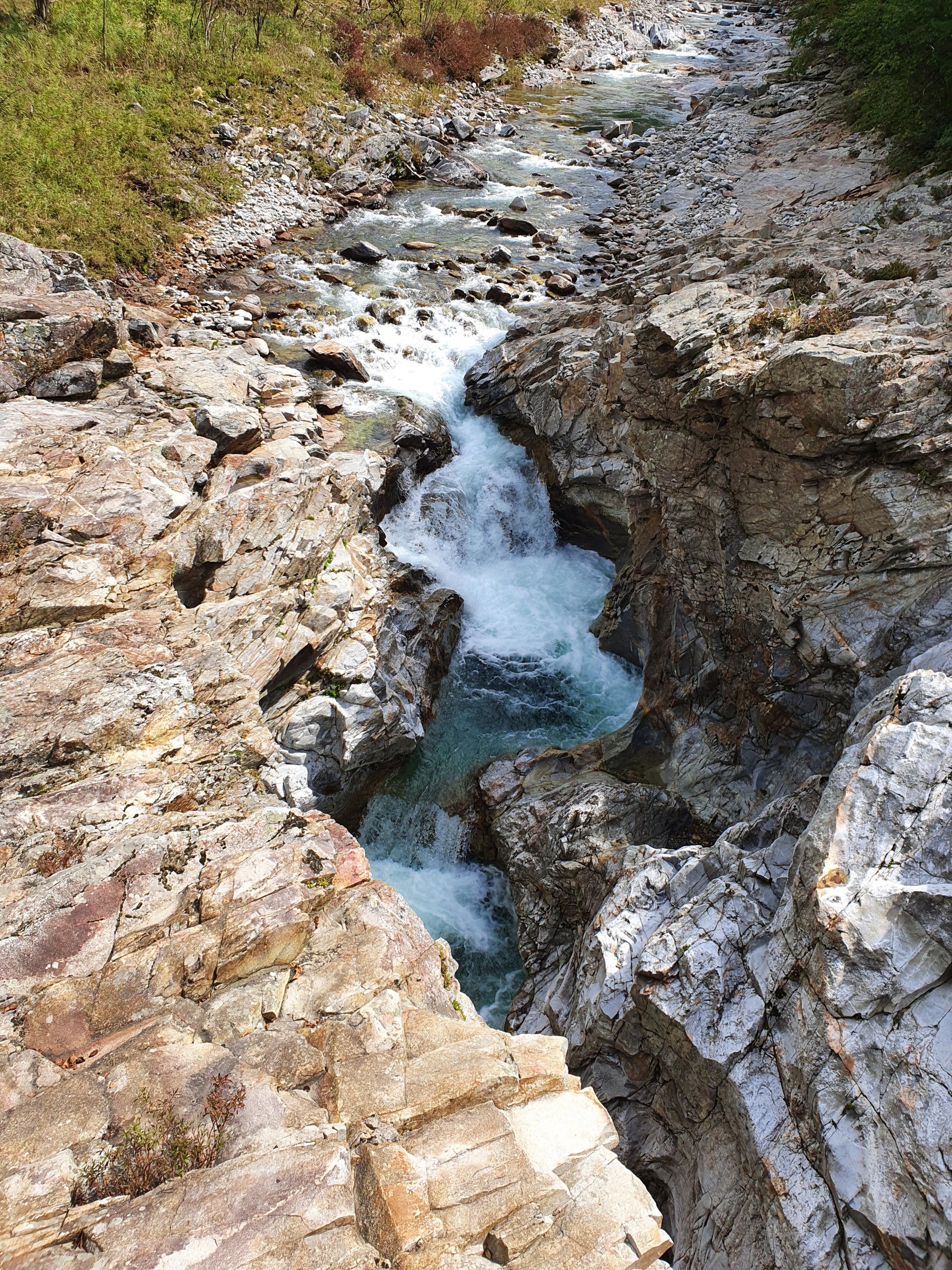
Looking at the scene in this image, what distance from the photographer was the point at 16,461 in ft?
41.9

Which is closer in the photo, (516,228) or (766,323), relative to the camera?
(766,323)

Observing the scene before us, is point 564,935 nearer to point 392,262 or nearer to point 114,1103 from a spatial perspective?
point 114,1103

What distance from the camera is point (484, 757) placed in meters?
17.0

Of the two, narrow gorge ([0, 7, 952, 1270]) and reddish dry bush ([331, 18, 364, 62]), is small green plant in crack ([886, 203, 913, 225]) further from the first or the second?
reddish dry bush ([331, 18, 364, 62])

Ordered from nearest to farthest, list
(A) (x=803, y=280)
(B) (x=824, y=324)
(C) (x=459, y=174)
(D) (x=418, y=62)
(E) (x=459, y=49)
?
(B) (x=824, y=324) < (A) (x=803, y=280) < (C) (x=459, y=174) < (D) (x=418, y=62) < (E) (x=459, y=49)

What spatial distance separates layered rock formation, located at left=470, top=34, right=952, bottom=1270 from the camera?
6.87 metres

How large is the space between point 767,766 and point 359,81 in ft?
128

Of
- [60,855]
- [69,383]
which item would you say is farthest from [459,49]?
[60,855]

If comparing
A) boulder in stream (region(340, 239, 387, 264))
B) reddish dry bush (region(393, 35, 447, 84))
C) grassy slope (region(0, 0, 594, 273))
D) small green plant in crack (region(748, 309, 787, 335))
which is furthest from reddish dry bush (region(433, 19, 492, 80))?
small green plant in crack (region(748, 309, 787, 335))

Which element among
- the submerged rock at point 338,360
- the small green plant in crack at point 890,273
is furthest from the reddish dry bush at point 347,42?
the small green plant in crack at point 890,273

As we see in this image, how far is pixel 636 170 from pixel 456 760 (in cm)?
3446

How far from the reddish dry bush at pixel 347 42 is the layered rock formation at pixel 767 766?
2767cm

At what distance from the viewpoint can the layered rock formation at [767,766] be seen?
6871 millimetres

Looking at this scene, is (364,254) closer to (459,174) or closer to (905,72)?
(459,174)
